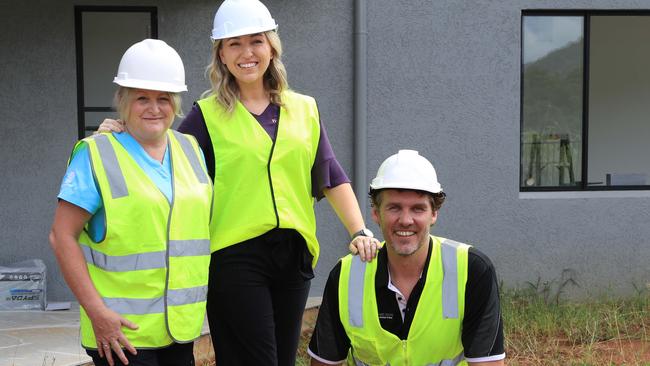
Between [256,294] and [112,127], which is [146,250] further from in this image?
[256,294]

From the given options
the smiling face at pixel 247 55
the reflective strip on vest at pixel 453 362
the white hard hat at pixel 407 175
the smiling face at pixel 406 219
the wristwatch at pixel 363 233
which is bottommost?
the reflective strip on vest at pixel 453 362

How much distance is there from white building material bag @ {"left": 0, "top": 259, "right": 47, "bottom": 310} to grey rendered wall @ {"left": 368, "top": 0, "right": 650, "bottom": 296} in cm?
289

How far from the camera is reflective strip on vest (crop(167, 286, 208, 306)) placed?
2704 mm

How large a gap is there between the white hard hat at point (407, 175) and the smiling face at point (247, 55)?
627mm

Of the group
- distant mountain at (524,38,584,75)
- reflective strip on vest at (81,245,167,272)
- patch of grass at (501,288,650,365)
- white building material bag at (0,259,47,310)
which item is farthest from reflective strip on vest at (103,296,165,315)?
distant mountain at (524,38,584,75)

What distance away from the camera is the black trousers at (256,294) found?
10.0 ft

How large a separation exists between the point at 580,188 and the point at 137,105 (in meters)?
5.69

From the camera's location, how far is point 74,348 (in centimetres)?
499

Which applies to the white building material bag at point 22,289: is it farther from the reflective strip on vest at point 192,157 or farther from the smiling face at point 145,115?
the smiling face at point 145,115

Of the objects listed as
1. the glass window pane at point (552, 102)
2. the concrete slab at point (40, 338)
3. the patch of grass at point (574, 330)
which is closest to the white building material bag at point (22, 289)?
the concrete slab at point (40, 338)

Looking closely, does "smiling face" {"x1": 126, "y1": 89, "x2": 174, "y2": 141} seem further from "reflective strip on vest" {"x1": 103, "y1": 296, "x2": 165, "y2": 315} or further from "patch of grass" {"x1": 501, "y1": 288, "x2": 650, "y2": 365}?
"patch of grass" {"x1": 501, "y1": 288, "x2": 650, "y2": 365}

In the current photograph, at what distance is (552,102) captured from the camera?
7828mm

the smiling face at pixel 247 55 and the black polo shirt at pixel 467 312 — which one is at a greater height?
the smiling face at pixel 247 55

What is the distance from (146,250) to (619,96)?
308 inches
